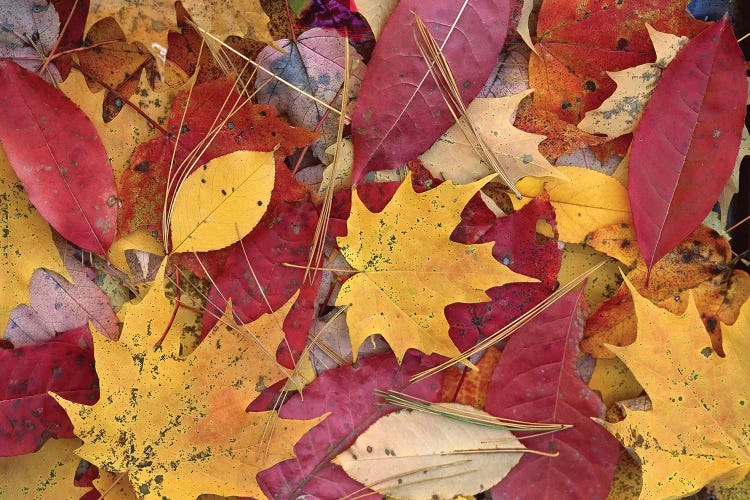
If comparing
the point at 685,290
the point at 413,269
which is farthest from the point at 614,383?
the point at 413,269

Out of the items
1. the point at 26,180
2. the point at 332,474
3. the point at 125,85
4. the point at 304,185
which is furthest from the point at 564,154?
the point at 26,180

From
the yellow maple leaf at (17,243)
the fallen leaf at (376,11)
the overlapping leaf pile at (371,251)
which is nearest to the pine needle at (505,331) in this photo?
the overlapping leaf pile at (371,251)

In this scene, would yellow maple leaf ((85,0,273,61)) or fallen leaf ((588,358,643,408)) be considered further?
fallen leaf ((588,358,643,408))

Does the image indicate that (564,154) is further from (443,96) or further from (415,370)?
(415,370)

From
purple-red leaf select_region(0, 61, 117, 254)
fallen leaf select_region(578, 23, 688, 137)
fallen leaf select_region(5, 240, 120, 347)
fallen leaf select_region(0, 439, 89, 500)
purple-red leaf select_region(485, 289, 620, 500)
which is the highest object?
fallen leaf select_region(578, 23, 688, 137)

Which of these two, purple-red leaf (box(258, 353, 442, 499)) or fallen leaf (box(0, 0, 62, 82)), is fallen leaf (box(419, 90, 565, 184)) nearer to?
purple-red leaf (box(258, 353, 442, 499))

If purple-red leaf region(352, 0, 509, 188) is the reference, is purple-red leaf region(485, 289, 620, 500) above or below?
below

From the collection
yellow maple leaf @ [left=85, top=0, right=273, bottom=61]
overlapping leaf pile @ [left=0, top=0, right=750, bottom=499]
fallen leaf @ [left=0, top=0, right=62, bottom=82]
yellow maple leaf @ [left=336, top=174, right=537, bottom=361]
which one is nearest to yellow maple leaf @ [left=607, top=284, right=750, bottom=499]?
overlapping leaf pile @ [left=0, top=0, right=750, bottom=499]
